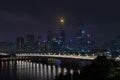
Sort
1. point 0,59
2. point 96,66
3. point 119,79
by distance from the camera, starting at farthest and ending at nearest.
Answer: point 0,59
point 96,66
point 119,79

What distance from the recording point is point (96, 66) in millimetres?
21094

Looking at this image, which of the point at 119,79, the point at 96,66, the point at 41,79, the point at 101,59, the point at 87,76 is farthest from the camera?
the point at 41,79

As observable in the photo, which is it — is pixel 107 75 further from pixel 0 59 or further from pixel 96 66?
pixel 0 59

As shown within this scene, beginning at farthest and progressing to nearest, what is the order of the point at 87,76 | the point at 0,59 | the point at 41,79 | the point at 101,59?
the point at 0,59
the point at 41,79
the point at 101,59
the point at 87,76

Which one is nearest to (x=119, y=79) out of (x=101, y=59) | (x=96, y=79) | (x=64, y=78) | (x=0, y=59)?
(x=96, y=79)

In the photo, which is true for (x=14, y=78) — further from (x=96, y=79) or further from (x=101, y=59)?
(x=96, y=79)

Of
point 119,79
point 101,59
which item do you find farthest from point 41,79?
point 119,79

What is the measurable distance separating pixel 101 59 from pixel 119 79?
6.11 metres

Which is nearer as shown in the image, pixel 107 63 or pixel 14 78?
pixel 107 63

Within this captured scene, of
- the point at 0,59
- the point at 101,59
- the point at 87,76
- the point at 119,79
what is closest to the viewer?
the point at 119,79

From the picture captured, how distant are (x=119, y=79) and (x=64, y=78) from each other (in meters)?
3.44

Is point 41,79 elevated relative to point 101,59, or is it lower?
lower

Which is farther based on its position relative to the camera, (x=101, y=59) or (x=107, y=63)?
(x=101, y=59)

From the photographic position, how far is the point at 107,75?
19922 millimetres
